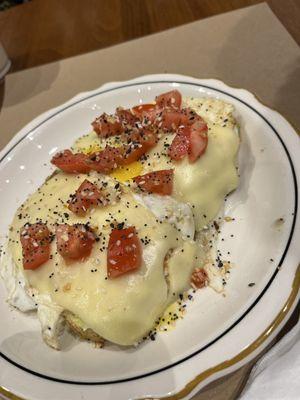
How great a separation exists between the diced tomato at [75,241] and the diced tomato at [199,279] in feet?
1.57

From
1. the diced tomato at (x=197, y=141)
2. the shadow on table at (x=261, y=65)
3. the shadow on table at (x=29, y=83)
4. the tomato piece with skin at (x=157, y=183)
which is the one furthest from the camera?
the shadow on table at (x=29, y=83)

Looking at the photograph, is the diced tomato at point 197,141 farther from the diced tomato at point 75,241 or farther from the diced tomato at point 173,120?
the diced tomato at point 75,241

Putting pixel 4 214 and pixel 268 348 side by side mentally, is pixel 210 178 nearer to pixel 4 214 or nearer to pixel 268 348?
pixel 268 348

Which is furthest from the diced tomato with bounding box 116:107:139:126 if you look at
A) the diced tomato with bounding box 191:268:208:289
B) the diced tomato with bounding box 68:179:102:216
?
the diced tomato with bounding box 191:268:208:289

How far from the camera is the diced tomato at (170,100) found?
241cm

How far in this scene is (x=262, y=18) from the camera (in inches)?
124

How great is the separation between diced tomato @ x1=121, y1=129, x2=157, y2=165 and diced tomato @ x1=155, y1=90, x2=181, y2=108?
9.1 inches

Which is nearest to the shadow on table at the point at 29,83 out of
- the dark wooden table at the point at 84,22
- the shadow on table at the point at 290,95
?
the dark wooden table at the point at 84,22

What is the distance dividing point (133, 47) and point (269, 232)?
207 cm

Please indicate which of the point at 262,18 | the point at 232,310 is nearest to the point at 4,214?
the point at 232,310

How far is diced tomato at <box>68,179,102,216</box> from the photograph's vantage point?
6.39 feet

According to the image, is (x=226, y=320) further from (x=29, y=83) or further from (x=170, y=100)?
(x=29, y=83)

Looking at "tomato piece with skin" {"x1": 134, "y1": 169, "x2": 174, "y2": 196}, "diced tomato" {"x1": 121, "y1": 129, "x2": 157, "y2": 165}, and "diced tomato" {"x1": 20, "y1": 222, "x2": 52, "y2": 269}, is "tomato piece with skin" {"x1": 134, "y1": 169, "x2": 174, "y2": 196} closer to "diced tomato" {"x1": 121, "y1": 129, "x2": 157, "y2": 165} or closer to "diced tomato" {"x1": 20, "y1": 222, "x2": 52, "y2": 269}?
"diced tomato" {"x1": 121, "y1": 129, "x2": 157, "y2": 165}

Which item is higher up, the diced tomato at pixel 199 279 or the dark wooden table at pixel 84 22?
the dark wooden table at pixel 84 22
